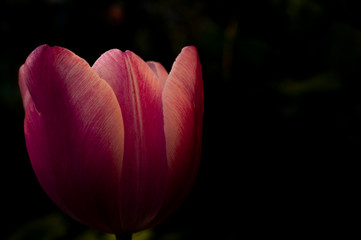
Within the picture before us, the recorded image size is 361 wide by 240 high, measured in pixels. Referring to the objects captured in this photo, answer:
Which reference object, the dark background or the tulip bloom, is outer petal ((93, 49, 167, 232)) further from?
the dark background

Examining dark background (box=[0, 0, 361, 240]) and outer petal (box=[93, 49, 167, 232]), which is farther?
dark background (box=[0, 0, 361, 240])

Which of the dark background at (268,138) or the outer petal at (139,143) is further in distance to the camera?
the dark background at (268,138)

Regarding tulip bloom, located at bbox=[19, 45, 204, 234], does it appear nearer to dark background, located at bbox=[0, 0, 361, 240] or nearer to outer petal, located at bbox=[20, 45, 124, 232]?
outer petal, located at bbox=[20, 45, 124, 232]

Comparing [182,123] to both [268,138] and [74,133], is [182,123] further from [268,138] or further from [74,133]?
[268,138]

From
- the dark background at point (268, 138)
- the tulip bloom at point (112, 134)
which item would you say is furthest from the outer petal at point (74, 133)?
the dark background at point (268, 138)

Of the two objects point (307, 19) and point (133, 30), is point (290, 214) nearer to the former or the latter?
point (307, 19)

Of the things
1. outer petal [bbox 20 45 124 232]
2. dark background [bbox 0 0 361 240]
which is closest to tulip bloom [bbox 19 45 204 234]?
outer petal [bbox 20 45 124 232]

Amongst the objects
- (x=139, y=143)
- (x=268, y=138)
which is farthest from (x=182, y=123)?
(x=268, y=138)

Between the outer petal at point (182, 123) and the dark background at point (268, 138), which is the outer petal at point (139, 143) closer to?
the outer petal at point (182, 123)
